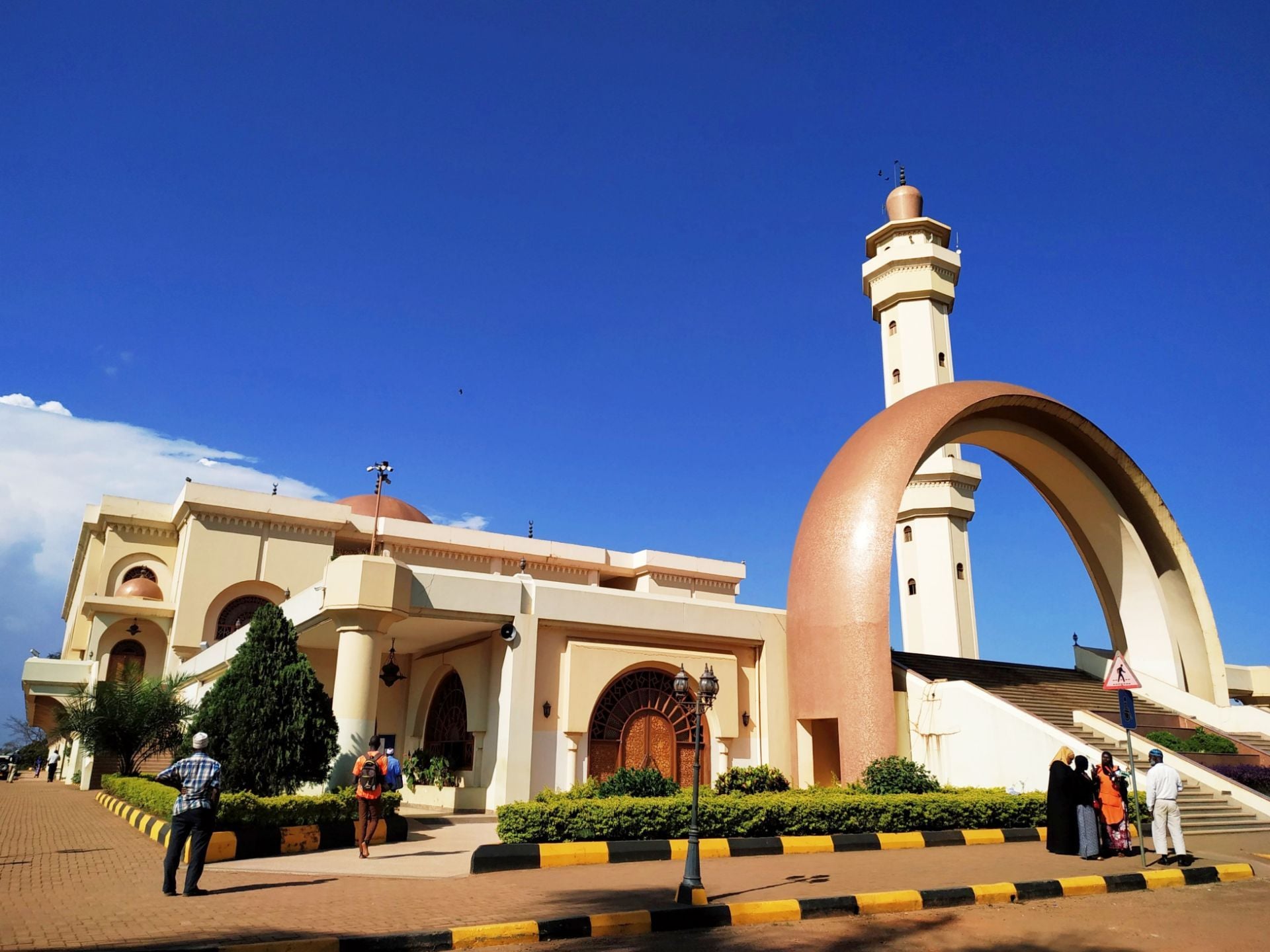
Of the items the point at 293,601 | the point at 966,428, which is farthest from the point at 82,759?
the point at 966,428

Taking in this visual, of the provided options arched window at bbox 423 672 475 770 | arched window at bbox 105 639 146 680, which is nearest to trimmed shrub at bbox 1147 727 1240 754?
arched window at bbox 423 672 475 770

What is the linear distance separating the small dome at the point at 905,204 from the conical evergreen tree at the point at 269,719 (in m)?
27.3

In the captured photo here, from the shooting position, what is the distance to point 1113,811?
12.0m

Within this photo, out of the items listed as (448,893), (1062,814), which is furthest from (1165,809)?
(448,893)

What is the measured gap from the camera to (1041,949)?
7.00m

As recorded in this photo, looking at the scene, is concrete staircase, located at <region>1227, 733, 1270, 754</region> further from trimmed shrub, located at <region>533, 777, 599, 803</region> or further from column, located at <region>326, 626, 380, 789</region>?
column, located at <region>326, 626, 380, 789</region>

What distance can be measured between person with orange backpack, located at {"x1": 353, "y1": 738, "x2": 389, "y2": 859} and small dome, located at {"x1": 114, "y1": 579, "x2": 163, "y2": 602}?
2349 centimetres

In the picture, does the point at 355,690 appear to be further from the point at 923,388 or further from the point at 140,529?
the point at 140,529

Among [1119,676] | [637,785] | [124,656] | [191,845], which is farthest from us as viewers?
[124,656]

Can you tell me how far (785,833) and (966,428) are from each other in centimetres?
1152

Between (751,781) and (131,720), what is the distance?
14.8 metres

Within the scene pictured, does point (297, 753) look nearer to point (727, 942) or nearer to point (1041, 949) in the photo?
point (727, 942)

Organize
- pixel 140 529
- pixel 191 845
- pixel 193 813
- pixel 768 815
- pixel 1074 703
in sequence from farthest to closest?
1. pixel 140 529
2. pixel 1074 703
3. pixel 768 815
4. pixel 193 813
5. pixel 191 845

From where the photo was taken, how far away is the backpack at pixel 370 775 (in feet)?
38.7
